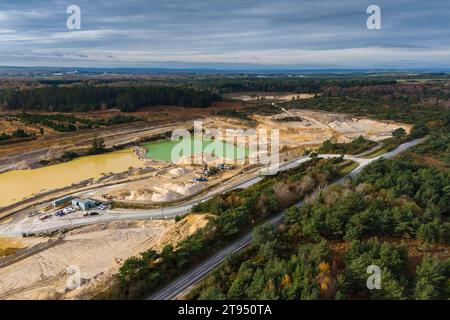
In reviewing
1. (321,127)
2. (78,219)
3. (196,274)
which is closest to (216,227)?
(196,274)

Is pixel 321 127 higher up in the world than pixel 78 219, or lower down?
higher up

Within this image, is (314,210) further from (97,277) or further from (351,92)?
(351,92)

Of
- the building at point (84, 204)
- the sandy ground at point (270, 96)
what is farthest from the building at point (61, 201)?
the sandy ground at point (270, 96)

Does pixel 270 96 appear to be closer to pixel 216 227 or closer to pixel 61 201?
pixel 61 201

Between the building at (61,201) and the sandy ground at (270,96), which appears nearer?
the building at (61,201)

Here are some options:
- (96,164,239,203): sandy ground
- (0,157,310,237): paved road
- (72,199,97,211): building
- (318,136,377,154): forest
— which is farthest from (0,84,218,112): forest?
(0,157,310,237): paved road

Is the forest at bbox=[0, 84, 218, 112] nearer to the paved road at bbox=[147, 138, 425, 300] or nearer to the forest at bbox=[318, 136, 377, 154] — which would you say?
the forest at bbox=[318, 136, 377, 154]

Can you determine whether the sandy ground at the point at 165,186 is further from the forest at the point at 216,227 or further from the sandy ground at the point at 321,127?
the sandy ground at the point at 321,127
